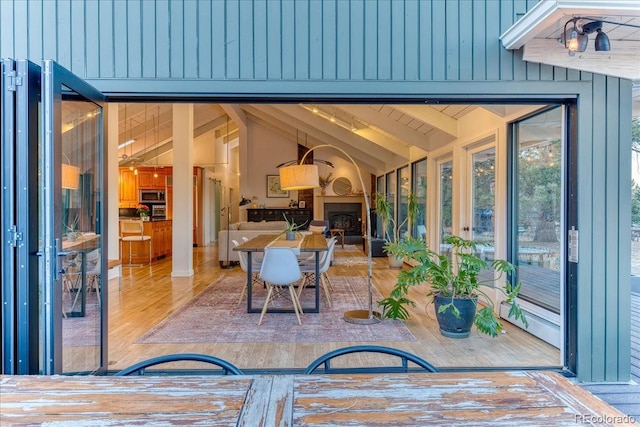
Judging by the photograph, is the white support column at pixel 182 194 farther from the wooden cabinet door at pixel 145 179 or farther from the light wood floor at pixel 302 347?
the wooden cabinet door at pixel 145 179

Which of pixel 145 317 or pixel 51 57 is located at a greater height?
pixel 51 57

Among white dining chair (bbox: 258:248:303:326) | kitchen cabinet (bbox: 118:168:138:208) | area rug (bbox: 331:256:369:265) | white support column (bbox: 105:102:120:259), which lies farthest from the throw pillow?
kitchen cabinet (bbox: 118:168:138:208)

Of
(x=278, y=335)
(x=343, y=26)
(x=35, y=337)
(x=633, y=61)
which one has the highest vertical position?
(x=343, y=26)

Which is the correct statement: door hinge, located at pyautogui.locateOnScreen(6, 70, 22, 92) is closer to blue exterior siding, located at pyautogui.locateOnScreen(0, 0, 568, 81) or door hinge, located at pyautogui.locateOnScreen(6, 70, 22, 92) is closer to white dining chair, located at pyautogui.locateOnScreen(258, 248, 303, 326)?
blue exterior siding, located at pyautogui.locateOnScreen(0, 0, 568, 81)

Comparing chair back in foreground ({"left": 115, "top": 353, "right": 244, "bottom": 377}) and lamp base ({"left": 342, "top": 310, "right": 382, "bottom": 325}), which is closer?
chair back in foreground ({"left": 115, "top": 353, "right": 244, "bottom": 377})

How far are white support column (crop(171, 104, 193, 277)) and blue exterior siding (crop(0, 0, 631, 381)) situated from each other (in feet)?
13.1

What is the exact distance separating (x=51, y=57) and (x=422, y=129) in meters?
5.01

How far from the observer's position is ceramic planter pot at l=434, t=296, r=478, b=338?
3.40 m

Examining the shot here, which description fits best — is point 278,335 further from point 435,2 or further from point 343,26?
point 435,2

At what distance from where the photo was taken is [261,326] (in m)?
3.77

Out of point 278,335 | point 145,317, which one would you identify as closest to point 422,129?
point 278,335

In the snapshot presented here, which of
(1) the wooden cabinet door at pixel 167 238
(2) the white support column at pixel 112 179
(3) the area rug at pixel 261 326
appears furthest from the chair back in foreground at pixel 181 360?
(1) the wooden cabinet door at pixel 167 238

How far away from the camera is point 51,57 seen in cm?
251

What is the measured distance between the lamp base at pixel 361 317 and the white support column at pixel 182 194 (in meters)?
3.33
